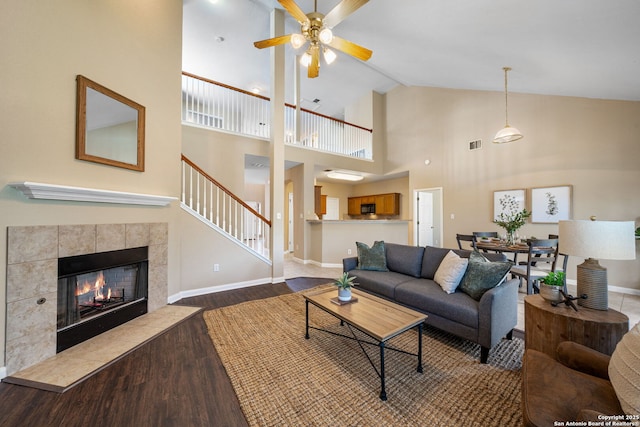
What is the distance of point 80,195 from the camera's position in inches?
88.0

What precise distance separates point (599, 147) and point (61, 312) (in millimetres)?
7355

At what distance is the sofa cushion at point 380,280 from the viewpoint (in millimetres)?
2840

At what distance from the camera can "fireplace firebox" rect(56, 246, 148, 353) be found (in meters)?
2.22

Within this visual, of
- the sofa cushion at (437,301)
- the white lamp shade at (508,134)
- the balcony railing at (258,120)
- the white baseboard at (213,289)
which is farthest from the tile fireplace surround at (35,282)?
the white lamp shade at (508,134)

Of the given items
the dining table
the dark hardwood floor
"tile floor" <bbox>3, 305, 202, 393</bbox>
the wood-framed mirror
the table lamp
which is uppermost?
the wood-framed mirror

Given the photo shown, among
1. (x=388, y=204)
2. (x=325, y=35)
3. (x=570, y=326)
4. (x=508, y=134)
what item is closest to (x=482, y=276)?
(x=570, y=326)

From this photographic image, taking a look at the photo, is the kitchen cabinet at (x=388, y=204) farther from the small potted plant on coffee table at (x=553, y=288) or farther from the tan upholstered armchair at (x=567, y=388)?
the tan upholstered armchair at (x=567, y=388)

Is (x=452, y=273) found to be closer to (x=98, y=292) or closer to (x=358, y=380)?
(x=358, y=380)

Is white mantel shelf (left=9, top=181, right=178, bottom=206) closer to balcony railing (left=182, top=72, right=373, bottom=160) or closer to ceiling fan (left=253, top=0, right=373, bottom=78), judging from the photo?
balcony railing (left=182, top=72, right=373, bottom=160)

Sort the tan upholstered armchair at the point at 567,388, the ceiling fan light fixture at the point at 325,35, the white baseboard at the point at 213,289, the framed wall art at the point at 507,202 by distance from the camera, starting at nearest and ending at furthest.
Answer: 1. the tan upholstered armchair at the point at 567,388
2. the ceiling fan light fixture at the point at 325,35
3. the white baseboard at the point at 213,289
4. the framed wall art at the point at 507,202

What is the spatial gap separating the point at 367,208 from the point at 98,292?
7141 mm

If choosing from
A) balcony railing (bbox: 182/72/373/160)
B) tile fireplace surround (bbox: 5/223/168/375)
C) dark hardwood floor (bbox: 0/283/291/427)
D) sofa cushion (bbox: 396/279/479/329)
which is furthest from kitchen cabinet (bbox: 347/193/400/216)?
tile fireplace surround (bbox: 5/223/168/375)

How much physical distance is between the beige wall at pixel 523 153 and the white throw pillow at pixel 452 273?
3.24 metres

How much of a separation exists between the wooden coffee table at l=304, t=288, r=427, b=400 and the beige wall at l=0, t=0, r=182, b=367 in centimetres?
242
